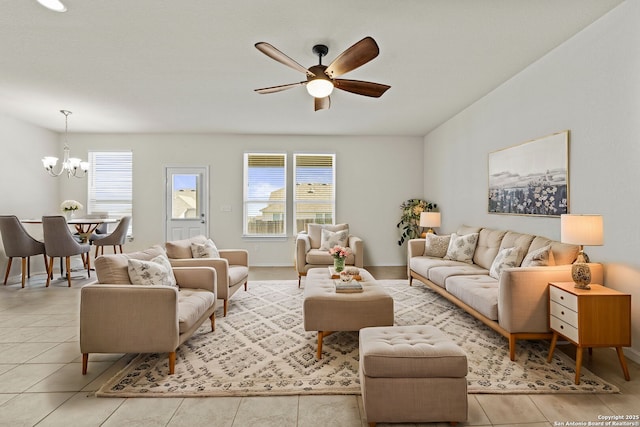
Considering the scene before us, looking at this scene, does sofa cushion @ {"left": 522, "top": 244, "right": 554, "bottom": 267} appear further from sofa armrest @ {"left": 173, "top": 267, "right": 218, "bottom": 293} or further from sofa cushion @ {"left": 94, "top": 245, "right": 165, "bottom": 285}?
sofa cushion @ {"left": 94, "top": 245, "right": 165, "bottom": 285}

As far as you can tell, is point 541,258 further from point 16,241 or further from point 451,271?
point 16,241

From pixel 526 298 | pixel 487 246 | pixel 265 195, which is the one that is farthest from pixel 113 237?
pixel 526 298

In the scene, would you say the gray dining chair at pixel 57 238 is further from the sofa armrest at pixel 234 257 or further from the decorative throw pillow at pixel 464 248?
the decorative throw pillow at pixel 464 248

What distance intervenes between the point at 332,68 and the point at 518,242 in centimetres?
262

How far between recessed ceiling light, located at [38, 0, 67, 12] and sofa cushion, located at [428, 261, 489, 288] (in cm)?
430

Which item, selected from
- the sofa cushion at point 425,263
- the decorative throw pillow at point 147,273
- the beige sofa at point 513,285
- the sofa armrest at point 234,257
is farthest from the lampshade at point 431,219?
the decorative throw pillow at point 147,273

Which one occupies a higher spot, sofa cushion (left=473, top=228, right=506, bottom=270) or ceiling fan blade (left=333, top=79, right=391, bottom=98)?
ceiling fan blade (left=333, top=79, right=391, bottom=98)

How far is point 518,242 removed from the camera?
11.2 ft

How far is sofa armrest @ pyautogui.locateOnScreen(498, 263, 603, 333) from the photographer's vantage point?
2512 mm

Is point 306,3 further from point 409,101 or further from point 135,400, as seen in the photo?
point 135,400

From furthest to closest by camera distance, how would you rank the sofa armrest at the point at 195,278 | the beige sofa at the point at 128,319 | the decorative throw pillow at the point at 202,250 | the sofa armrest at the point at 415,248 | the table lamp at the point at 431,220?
the table lamp at the point at 431,220 < the sofa armrest at the point at 415,248 < the decorative throw pillow at the point at 202,250 < the sofa armrest at the point at 195,278 < the beige sofa at the point at 128,319

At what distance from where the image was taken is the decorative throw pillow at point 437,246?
4.72 metres

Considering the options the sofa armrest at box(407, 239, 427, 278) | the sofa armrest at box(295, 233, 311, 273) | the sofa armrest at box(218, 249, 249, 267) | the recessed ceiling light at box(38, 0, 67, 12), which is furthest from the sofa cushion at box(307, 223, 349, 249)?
the recessed ceiling light at box(38, 0, 67, 12)

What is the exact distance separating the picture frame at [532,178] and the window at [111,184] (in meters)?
6.66
